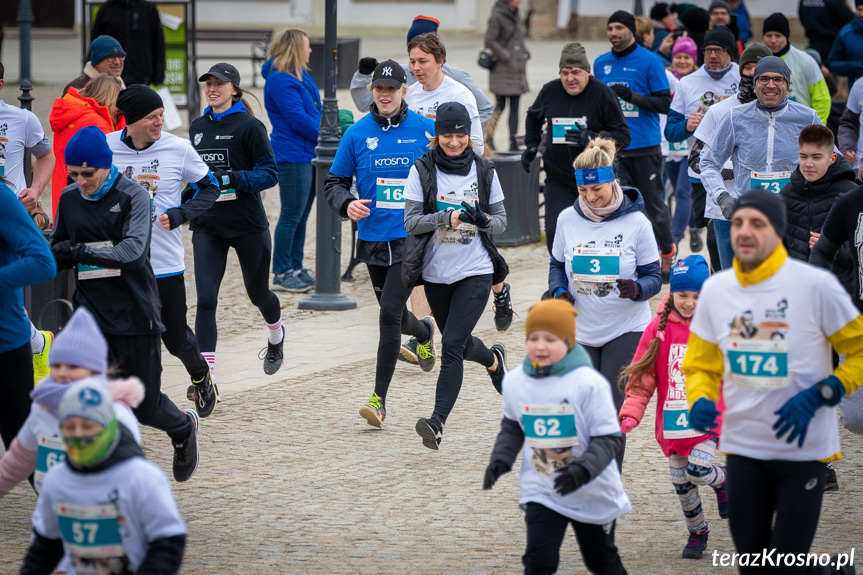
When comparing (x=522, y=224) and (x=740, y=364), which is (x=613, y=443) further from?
(x=522, y=224)

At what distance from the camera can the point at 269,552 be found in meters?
6.18

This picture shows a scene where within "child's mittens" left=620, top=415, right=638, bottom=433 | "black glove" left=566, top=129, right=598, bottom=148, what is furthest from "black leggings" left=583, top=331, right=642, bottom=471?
"black glove" left=566, top=129, right=598, bottom=148

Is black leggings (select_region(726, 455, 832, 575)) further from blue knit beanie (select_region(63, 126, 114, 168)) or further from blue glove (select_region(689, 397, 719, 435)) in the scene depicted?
blue knit beanie (select_region(63, 126, 114, 168))

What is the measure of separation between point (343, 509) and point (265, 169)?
9.18 ft

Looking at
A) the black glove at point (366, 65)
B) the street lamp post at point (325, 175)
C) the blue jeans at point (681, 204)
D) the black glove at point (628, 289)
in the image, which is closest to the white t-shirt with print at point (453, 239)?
the black glove at point (628, 289)

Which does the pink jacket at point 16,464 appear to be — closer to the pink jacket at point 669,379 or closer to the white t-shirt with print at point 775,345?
the white t-shirt with print at point 775,345

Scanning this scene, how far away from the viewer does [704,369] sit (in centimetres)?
503

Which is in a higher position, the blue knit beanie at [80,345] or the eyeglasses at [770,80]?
the eyeglasses at [770,80]

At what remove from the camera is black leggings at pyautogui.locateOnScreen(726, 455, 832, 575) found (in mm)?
4789

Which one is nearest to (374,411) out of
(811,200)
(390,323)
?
(390,323)

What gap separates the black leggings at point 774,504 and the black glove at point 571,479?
599 mm

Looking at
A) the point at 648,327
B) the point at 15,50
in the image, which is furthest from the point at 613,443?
the point at 15,50

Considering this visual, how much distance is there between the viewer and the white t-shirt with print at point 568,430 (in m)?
4.91

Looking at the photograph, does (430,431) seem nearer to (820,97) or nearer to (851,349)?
(851,349)
